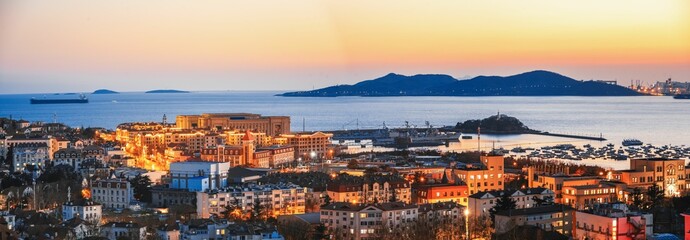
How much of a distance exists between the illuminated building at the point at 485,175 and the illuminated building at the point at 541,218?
105 inches

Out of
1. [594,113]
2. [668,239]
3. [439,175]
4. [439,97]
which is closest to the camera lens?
[668,239]

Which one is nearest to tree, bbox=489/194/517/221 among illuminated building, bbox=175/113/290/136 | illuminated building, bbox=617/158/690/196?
illuminated building, bbox=617/158/690/196

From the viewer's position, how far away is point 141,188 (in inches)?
512

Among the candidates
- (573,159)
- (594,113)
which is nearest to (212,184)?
(573,159)

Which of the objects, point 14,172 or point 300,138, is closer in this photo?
point 14,172

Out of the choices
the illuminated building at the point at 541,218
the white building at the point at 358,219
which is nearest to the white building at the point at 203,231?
the white building at the point at 358,219

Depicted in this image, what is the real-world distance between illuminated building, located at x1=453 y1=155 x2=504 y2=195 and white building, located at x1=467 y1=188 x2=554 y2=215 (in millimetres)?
1386

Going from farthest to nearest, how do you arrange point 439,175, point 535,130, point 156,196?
point 535,130 → point 439,175 → point 156,196

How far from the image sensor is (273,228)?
371 inches

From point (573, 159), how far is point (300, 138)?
557 centimetres

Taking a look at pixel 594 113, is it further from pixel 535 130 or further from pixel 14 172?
pixel 14 172

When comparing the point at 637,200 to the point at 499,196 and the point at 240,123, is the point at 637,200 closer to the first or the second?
the point at 499,196

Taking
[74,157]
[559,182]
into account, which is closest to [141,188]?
[74,157]

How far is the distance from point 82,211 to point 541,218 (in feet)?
15.7
